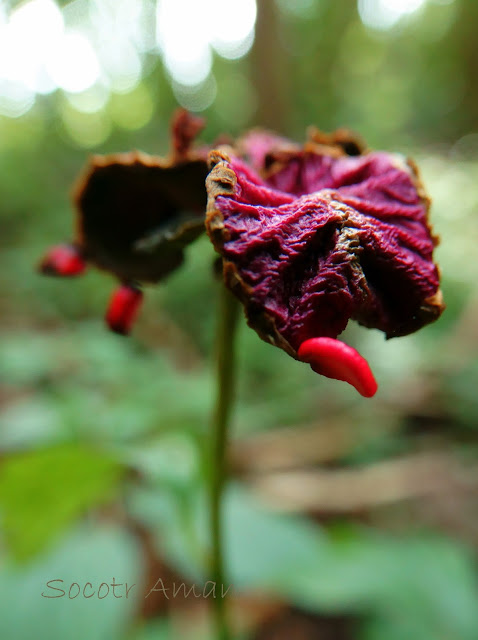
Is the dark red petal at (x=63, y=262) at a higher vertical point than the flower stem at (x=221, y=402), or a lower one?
higher

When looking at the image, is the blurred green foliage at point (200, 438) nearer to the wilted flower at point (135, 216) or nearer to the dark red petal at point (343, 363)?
the wilted flower at point (135, 216)

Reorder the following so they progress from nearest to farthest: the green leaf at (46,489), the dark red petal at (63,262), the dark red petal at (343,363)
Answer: the dark red petal at (343,363) → the dark red petal at (63,262) → the green leaf at (46,489)

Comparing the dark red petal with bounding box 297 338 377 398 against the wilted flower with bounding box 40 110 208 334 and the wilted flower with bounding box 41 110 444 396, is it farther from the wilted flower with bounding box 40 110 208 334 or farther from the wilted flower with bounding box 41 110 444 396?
the wilted flower with bounding box 40 110 208 334

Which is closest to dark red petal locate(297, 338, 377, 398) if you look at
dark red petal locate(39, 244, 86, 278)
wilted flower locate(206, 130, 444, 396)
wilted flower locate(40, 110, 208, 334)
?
wilted flower locate(206, 130, 444, 396)

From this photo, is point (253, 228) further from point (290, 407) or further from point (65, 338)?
point (65, 338)

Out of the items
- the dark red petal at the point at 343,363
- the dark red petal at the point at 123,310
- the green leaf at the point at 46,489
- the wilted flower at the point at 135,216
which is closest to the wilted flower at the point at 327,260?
the dark red petal at the point at 343,363
